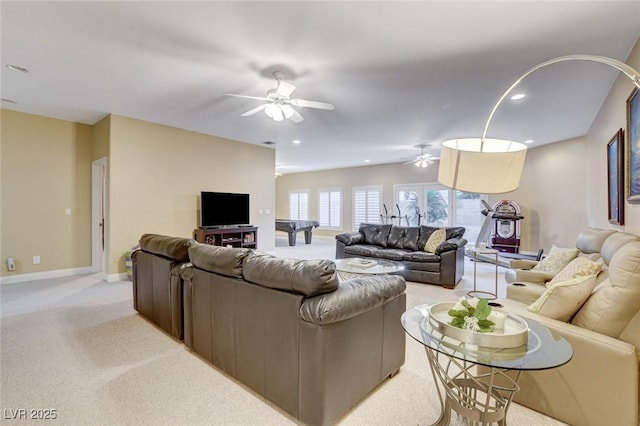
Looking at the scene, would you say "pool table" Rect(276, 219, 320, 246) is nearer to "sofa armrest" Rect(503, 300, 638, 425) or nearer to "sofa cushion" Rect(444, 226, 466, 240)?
"sofa cushion" Rect(444, 226, 466, 240)

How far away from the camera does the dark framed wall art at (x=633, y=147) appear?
8.28 ft

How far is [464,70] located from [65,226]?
253 inches

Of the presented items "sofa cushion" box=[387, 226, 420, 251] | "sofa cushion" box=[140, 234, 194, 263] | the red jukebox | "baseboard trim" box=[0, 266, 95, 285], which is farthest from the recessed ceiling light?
the red jukebox

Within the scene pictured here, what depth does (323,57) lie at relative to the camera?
290 centimetres

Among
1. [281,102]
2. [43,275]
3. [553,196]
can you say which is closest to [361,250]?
[281,102]

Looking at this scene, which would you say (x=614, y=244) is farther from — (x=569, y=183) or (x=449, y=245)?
(x=569, y=183)

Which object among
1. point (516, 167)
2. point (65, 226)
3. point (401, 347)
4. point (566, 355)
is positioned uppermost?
point (516, 167)

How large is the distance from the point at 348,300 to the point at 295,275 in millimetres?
332

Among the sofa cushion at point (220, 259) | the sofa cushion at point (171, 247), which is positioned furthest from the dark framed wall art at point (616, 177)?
the sofa cushion at point (171, 247)

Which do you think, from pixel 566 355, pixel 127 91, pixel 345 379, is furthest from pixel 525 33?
pixel 127 91

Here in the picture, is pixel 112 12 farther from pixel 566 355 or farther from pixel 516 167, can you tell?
pixel 566 355

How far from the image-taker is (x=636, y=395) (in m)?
1.53

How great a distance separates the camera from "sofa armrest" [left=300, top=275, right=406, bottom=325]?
1595mm

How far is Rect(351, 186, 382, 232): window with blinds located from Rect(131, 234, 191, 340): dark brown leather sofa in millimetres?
7674
